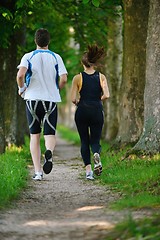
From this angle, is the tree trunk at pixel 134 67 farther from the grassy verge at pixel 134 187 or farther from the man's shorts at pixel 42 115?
the man's shorts at pixel 42 115

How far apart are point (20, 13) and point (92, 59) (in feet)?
14.0

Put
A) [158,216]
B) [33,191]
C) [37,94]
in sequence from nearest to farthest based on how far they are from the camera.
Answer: [158,216] < [33,191] < [37,94]

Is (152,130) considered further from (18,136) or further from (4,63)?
(18,136)

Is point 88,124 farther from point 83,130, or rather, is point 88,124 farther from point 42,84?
point 42,84

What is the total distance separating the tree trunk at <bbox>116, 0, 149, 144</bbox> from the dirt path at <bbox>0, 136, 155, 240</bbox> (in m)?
4.83

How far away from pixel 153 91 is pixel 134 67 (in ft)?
11.1

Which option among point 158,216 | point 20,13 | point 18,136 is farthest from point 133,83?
point 158,216

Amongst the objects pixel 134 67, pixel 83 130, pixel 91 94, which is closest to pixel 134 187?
pixel 83 130

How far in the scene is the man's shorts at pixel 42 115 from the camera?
36.9 feet

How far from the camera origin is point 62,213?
805 cm

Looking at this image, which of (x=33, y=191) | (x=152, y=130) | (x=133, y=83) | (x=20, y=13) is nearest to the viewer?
(x=33, y=191)

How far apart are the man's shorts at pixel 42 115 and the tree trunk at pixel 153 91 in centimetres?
215

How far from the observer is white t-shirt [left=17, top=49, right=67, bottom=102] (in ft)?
36.8

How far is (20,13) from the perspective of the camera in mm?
15328
